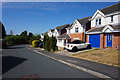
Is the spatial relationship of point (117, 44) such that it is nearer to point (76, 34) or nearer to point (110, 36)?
point (110, 36)

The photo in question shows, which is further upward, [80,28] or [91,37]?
[80,28]

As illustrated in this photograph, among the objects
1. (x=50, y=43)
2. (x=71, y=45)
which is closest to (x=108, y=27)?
(x=71, y=45)

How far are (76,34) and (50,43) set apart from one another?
25.8 ft

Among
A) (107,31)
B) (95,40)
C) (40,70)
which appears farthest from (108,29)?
(40,70)

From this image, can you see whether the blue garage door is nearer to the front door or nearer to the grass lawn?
the front door

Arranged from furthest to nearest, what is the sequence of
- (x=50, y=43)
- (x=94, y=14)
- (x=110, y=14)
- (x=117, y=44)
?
(x=94, y=14) < (x=50, y=43) < (x=110, y=14) < (x=117, y=44)

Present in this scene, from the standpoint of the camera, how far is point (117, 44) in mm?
12898

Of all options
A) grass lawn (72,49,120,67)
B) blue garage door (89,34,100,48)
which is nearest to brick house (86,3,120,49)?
blue garage door (89,34,100,48)

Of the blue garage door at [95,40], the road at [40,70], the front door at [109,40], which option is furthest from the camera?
the blue garage door at [95,40]

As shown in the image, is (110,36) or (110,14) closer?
(110,36)

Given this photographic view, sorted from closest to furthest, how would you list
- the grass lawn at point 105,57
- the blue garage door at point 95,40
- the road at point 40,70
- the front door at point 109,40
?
the road at point 40,70, the grass lawn at point 105,57, the front door at point 109,40, the blue garage door at point 95,40

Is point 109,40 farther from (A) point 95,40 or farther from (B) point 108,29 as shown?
(A) point 95,40

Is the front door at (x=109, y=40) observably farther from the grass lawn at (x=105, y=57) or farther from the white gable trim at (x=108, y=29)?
the grass lawn at (x=105, y=57)

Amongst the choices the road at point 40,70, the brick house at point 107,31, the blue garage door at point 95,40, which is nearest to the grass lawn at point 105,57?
the road at point 40,70
